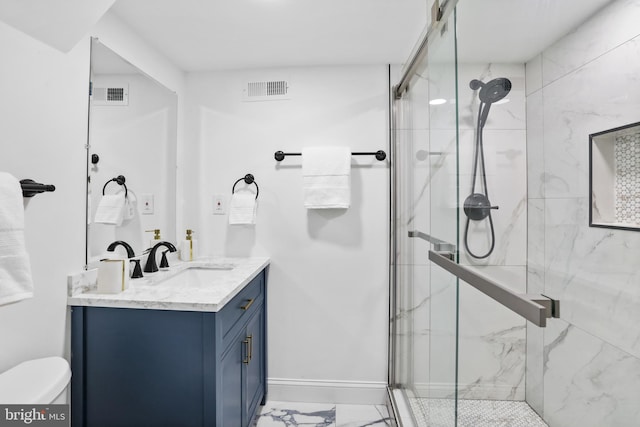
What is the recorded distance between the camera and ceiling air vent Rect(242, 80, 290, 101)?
6.94 ft

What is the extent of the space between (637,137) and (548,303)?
12.5 inches

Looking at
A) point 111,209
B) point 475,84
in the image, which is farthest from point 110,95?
point 475,84

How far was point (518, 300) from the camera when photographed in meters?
0.66

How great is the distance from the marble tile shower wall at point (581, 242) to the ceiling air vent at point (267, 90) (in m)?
1.69

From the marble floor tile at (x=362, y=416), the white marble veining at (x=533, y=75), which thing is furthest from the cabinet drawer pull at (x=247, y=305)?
the white marble veining at (x=533, y=75)

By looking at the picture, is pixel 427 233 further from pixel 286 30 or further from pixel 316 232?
pixel 286 30

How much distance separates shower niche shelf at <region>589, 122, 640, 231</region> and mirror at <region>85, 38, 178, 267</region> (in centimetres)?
168

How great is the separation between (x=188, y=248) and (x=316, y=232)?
82cm

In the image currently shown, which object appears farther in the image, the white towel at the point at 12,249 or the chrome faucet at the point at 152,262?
the chrome faucet at the point at 152,262

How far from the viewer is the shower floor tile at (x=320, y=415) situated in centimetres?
186

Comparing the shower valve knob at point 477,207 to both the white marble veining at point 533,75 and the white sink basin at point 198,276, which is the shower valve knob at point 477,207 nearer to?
the white marble veining at point 533,75

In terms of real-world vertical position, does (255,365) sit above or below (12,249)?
below

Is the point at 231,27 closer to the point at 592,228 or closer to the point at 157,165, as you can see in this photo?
the point at 157,165

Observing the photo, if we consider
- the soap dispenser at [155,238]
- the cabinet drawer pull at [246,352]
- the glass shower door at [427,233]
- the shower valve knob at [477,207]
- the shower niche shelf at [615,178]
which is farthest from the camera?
the soap dispenser at [155,238]
